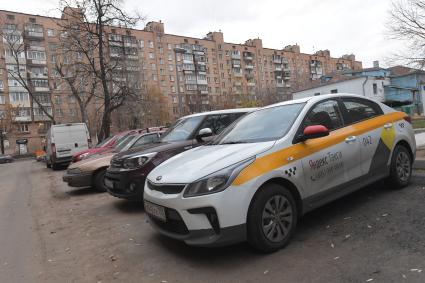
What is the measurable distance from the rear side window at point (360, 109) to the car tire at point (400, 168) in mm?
679

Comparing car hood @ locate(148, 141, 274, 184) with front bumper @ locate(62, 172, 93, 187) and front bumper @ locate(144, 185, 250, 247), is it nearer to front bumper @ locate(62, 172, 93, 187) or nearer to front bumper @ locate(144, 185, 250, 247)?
front bumper @ locate(144, 185, 250, 247)

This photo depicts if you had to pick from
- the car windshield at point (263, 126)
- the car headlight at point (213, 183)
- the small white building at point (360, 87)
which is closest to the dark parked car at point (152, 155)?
the car windshield at point (263, 126)

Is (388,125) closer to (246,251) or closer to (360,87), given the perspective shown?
(246,251)

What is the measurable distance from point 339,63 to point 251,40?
117 feet

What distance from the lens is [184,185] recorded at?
12.2 ft

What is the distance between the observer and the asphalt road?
340 cm

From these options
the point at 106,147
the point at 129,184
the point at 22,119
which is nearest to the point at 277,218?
the point at 129,184

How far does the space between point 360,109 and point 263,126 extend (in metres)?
1.65

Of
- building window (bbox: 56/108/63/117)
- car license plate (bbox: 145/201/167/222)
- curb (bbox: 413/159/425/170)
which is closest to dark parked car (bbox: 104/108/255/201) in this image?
car license plate (bbox: 145/201/167/222)

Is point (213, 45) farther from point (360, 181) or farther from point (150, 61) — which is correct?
point (360, 181)

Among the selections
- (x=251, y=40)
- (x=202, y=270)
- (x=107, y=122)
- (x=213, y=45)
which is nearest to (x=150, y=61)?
(x=213, y=45)

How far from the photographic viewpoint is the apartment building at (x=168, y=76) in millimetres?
56678

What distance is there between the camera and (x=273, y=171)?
3844 mm

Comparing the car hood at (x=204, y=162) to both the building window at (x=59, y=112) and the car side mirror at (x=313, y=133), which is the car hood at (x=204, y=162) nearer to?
the car side mirror at (x=313, y=133)
